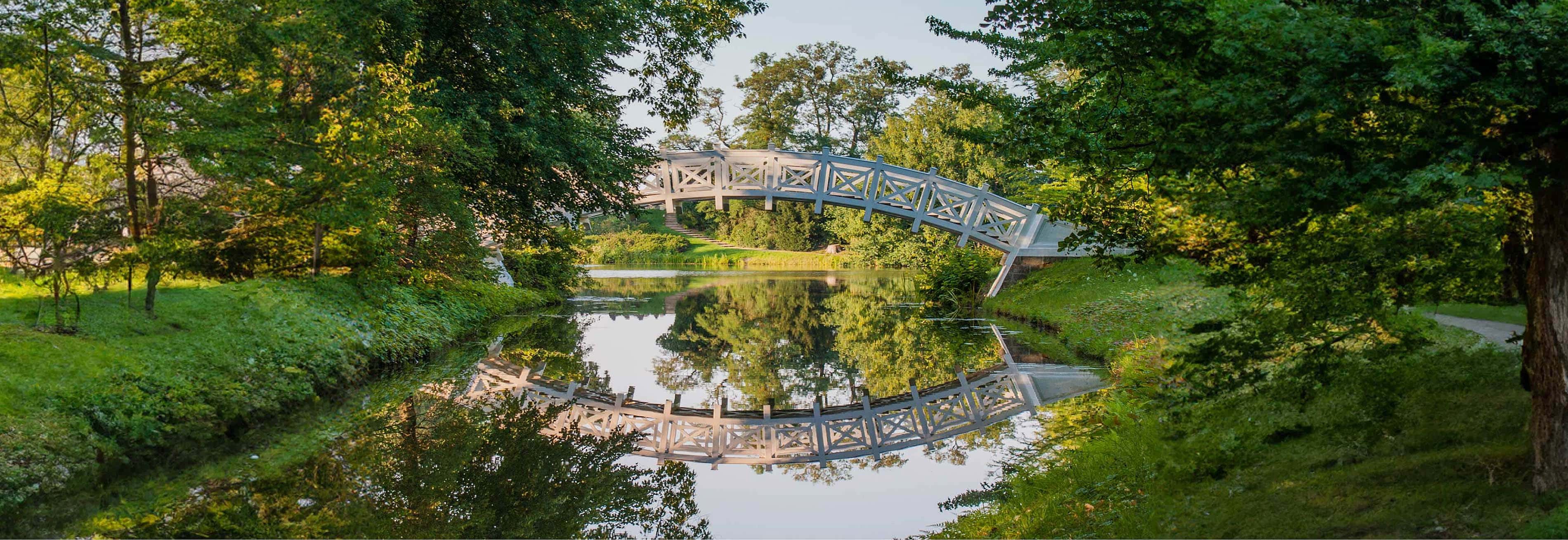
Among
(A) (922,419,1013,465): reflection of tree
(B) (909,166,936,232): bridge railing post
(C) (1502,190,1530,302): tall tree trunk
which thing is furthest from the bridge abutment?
(C) (1502,190,1530,302): tall tree trunk

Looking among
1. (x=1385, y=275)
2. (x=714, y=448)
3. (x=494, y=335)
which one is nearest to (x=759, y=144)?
(x=494, y=335)

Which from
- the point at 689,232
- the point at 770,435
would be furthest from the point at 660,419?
the point at 689,232

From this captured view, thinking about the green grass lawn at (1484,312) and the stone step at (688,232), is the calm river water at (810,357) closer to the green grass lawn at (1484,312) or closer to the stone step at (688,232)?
the green grass lawn at (1484,312)

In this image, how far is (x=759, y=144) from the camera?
5859 cm

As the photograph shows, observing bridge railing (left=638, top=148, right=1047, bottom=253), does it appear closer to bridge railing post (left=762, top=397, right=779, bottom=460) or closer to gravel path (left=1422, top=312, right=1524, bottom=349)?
bridge railing post (left=762, top=397, right=779, bottom=460)

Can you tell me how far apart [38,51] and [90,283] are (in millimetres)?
2208

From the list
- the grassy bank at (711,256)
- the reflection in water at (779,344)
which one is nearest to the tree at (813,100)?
the grassy bank at (711,256)

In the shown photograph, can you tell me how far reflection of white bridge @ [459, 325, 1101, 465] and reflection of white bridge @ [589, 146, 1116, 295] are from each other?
11.8 meters

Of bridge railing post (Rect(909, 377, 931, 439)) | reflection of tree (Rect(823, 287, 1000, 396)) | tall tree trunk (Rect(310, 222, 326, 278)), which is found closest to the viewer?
bridge railing post (Rect(909, 377, 931, 439))

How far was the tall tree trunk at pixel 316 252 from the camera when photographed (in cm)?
1384

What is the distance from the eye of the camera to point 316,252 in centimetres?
1388

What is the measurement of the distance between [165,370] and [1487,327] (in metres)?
12.1

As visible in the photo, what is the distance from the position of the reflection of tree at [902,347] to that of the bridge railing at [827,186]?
2.63m

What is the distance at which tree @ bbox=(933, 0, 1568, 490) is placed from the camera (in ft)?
12.6
